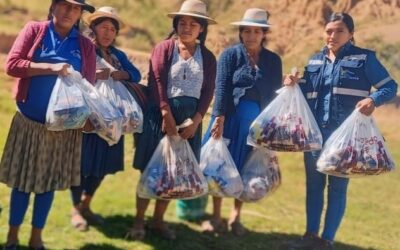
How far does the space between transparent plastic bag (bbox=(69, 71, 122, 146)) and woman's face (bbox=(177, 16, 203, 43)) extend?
746 millimetres

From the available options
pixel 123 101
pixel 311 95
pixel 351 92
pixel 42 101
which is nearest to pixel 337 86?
pixel 351 92

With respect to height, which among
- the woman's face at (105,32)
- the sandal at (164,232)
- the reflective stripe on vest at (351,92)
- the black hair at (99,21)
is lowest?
the sandal at (164,232)

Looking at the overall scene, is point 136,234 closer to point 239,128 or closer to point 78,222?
point 78,222

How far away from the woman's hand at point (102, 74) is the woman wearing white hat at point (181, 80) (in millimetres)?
302

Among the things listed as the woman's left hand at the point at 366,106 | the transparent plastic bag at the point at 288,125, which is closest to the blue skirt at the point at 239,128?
the transparent plastic bag at the point at 288,125

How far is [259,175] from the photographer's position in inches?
163

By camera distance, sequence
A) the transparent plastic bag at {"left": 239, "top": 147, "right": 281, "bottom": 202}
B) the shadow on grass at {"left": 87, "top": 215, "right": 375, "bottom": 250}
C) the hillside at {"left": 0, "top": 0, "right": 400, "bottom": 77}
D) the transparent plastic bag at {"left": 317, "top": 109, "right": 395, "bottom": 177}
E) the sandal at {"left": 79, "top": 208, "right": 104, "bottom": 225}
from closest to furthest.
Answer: the transparent plastic bag at {"left": 317, "top": 109, "right": 395, "bottom": 177}, the transparent plastic bag at {"left": 239, "top": 147, "right": 281, "bottom": 202}, the shadow on grass at {"left": 87, "top": 215, "right": 375, "bottom": 250}, the sandal at {"left": 79, "top": 208, "right": 104, "bottom": 225}, the hillside at {"left": 0, "top": 0, "right": 400, "bottom": 77}

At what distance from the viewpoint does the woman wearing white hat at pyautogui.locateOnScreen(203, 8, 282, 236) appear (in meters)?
4.07

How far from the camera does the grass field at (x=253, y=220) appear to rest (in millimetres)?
4199

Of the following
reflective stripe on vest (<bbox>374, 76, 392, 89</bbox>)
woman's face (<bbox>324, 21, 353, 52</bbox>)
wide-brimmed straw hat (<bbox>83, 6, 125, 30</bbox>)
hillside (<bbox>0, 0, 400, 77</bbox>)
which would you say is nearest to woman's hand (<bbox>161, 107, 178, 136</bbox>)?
wide-brimmed straw hat (<bbox>83, 6, 125, 30</bbox>)

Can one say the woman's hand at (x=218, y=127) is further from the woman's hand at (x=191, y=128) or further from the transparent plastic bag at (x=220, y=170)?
the woman's hand at (x=191, y=128)

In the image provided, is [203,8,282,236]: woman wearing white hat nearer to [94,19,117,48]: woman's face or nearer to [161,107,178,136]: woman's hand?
[161,107,178,136]: woman's hand

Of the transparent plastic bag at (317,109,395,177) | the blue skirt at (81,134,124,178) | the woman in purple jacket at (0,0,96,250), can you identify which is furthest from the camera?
the blue skirt at (81,134,124,178)

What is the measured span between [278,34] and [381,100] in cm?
1034
